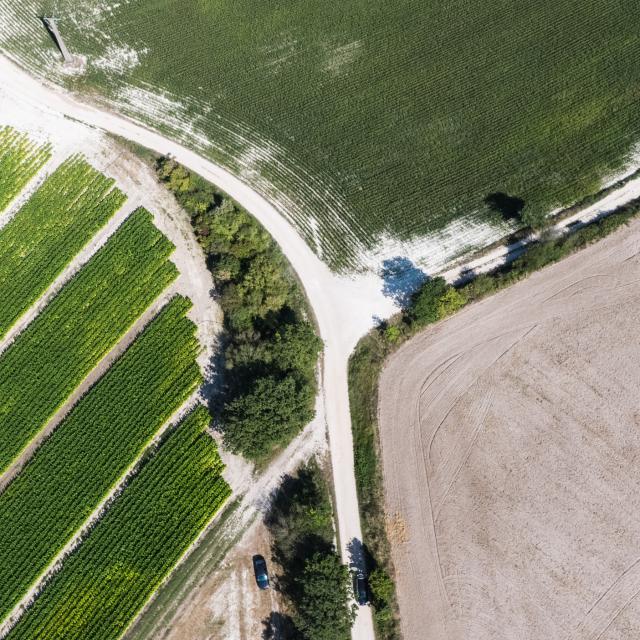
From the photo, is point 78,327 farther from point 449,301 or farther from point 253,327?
point 449,301

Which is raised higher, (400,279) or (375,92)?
(375,92)

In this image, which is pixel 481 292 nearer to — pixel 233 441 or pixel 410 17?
pixel 233 441

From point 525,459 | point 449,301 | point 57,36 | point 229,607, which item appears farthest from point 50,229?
point 525,459

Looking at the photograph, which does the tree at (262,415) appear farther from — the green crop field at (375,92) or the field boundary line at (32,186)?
the field boundary line at (32,186)

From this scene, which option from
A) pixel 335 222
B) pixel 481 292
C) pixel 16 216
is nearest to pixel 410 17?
pixel 335 222

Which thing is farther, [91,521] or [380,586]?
[91,521]

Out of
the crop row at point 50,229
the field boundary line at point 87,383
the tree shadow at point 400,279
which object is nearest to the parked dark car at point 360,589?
the tree shadow at point 400,279

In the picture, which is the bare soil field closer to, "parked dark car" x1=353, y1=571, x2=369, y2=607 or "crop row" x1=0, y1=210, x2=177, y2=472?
"parked dark car" x1=353, y1=571, x2=369, y2=607

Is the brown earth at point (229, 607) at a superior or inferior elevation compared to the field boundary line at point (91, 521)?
inferior
